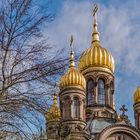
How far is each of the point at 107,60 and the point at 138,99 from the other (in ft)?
11.4

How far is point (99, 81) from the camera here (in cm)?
3475

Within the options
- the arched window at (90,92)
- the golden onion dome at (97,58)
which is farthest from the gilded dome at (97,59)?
the arched window at (90,92)

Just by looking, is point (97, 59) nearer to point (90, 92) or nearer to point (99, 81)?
point (99, 81)

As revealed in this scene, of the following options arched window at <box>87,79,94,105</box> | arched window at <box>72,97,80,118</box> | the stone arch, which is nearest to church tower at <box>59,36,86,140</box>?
arched window at <box>72,97,80,118</box>

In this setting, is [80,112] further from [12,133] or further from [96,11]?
[12,133]

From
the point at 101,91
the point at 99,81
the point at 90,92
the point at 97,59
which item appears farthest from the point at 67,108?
the point at 97,59

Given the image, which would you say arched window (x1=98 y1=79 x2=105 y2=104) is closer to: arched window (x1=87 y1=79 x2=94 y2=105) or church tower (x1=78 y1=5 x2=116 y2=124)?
church tower (x1=78 y1=5 x2=116 y2=124)

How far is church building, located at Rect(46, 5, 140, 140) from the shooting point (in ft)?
98.7

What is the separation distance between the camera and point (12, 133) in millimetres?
9227

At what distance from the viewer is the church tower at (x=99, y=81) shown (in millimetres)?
33438

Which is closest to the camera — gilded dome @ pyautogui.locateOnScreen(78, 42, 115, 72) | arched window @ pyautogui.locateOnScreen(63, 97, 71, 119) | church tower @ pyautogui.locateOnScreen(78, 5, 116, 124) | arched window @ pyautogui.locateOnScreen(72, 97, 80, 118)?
arched window @ pyautogui.locateOnScreen(72, 97, 80, 118)

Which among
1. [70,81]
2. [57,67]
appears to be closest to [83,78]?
[70,81]

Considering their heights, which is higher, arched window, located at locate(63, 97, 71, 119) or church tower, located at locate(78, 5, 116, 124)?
church tower, located at locate(78, 5, 116, 124)

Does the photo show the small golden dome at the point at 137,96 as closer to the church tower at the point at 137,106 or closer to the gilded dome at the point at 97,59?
the church tower at the point at 137,106
